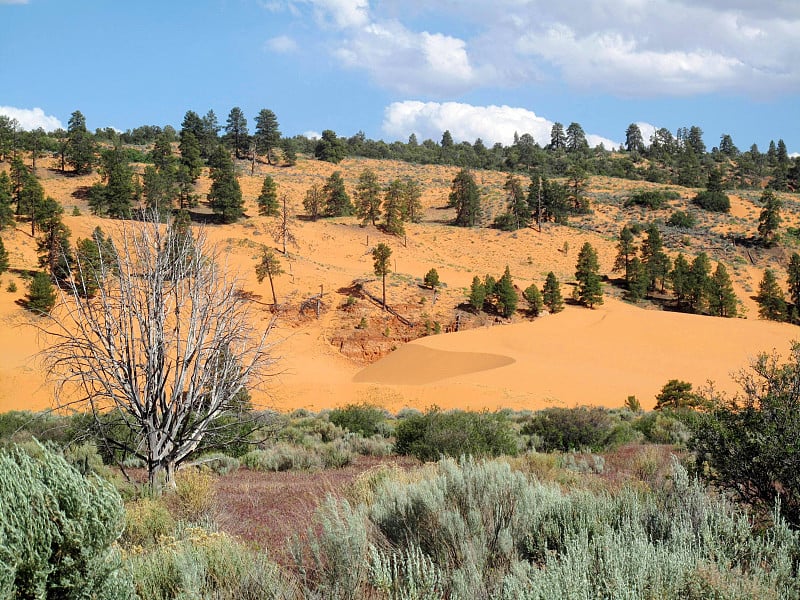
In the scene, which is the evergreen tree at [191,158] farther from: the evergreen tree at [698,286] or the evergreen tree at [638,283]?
the evergreen tree at [698,286]

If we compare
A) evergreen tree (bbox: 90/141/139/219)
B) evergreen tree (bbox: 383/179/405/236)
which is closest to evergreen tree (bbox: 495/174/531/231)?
evergreen tree (bbox: 383/179/405/236)

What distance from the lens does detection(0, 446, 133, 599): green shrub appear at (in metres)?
3.23

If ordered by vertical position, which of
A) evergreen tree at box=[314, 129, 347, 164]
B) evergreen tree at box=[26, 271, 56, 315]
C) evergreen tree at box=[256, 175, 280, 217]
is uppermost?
evergreen tree at box=[314, 129, 347, 164]

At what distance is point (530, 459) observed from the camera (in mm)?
9289

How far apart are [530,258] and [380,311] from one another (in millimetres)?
24910

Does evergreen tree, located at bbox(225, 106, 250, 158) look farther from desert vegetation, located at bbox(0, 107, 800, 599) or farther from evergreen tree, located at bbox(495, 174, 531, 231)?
evergreen tree, located at bbox(495, 174, 531, 231)

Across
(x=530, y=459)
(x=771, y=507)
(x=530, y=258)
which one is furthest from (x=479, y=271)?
(x=771, y=507)

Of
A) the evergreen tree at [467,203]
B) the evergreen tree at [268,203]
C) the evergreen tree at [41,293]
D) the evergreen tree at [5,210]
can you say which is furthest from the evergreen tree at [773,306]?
the evergreen tree at [5,210]

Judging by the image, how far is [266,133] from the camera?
83.2 metres

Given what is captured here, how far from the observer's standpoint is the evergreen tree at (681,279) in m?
46.1

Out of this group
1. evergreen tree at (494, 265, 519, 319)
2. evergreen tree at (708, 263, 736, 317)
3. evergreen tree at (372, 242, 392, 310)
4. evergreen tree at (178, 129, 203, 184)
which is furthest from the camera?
evergreen tree at (178, 129, 203, 184)

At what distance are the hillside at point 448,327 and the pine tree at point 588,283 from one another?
1481 millimetres

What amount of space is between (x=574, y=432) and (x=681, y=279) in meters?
37.9

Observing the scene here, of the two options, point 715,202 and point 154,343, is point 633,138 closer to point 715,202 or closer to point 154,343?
point 715,202
